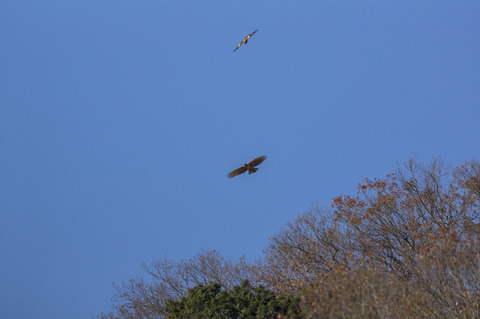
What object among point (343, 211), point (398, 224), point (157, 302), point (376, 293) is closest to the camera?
point (376, 293)

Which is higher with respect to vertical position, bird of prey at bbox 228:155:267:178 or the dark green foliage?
bird of prey at bbox 228:155:267:178

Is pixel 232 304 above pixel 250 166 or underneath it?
underneath

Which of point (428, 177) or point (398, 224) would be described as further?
point (428, 177)

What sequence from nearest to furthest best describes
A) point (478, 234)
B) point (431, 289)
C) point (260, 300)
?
point (431, 289) → point (260, 300) → point (478, 234)

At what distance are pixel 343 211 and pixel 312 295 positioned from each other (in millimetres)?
16156

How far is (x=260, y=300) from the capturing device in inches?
856

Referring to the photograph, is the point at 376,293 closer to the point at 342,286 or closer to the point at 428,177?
the point at 342,286

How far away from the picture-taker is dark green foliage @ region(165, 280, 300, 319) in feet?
69.1

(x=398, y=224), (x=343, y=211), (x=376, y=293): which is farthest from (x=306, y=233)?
(x=376, y=293)

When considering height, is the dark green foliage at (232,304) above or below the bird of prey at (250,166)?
below

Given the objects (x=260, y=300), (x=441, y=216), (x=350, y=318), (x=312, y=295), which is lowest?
(x=350, y=318)

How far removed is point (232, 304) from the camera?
2214 cm

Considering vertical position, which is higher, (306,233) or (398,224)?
(306,233)

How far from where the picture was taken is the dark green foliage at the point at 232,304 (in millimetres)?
21047
